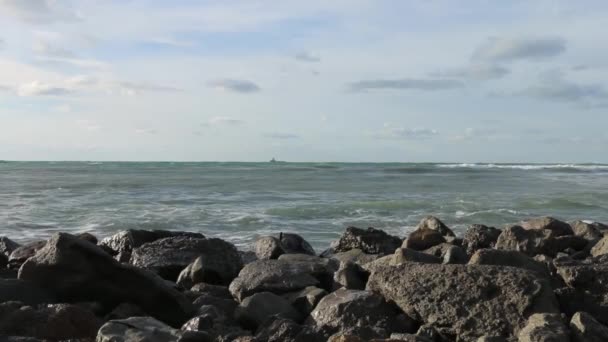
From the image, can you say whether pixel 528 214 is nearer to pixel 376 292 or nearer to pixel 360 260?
pixel 360 260

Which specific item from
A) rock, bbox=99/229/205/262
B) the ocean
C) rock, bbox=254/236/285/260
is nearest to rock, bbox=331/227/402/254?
rock, bbox=254/236/285/260

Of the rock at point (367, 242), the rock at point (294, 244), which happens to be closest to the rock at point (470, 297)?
the rock at point (367, 242)

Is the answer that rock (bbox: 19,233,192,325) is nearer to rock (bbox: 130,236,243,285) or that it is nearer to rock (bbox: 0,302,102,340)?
rock (bbox: 0,302,102,340)

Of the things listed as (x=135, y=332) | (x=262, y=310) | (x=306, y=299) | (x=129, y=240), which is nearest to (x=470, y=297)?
(x=306, y=299)

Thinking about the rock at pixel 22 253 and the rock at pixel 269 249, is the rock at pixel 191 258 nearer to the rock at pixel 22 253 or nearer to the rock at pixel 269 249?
the rock at pixel 269 249

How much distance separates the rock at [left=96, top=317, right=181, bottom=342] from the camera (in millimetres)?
4031

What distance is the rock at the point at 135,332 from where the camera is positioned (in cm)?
403

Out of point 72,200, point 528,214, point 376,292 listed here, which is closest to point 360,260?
point 376,292

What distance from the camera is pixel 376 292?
202 inches

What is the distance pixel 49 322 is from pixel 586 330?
327 centimetres

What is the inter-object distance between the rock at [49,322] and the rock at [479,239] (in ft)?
16.5

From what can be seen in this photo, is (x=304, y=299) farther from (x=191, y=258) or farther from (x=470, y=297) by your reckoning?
(x=191, y=258)

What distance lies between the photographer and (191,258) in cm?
691

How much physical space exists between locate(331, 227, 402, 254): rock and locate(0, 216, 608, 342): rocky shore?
1.87m
